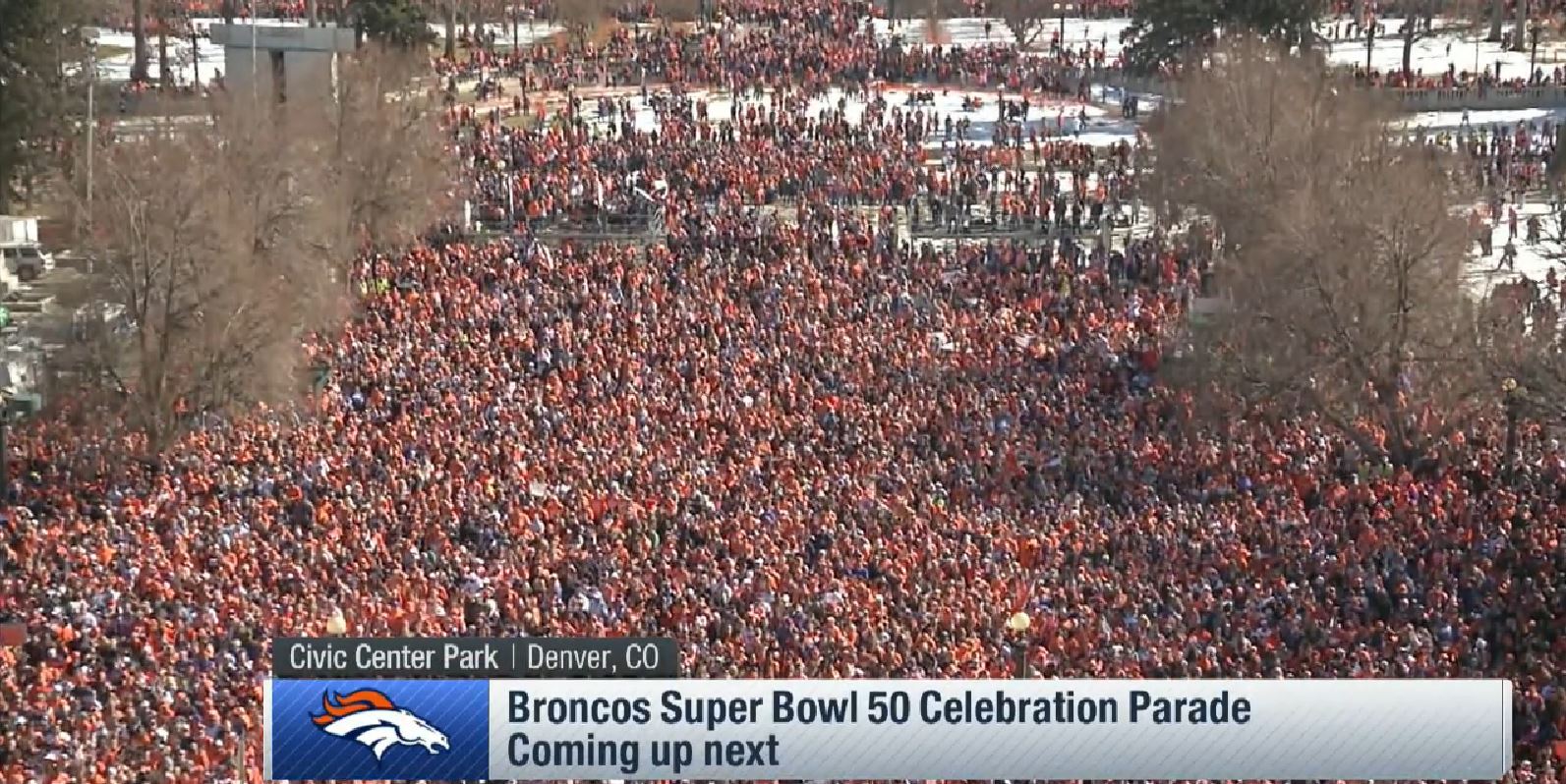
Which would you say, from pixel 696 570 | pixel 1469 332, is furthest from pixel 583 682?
pixel 1469 332

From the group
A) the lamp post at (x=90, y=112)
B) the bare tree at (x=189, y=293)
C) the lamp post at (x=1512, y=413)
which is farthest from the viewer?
the lamp post at (x=90, y=112)

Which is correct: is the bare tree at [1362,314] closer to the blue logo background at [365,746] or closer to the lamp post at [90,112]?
the lamp post at [90,112]

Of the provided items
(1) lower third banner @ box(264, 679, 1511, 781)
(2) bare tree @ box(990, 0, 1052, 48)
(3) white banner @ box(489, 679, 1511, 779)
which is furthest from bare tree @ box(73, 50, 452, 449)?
(2) bare tree @ box(990, 0, 1052, 48)

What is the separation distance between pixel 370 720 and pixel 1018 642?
935 cm

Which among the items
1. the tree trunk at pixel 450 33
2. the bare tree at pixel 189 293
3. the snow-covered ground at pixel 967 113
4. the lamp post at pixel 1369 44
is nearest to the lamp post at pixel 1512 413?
the bare tree at pixel 189 293

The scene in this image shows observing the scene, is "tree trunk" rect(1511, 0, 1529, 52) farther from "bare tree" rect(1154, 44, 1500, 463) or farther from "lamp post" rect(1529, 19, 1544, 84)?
"bare tree" rect(1154, 44, 1500, 463)

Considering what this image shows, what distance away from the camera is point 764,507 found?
36344 millimetres

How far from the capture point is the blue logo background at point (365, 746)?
22.8m

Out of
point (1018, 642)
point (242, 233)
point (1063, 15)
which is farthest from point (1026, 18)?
point (1018, 642)

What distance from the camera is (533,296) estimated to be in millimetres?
48969

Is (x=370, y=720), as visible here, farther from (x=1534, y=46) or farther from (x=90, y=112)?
(x=1534, y=46)

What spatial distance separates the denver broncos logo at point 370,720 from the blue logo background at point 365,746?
0.04m

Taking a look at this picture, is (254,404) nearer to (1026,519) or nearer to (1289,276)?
(1026,519)

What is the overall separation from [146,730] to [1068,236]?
31269 millimetres
